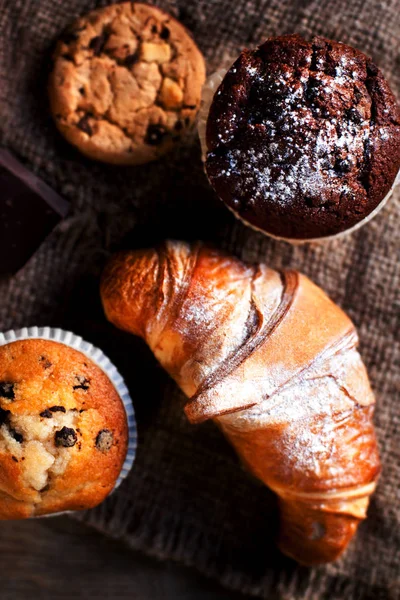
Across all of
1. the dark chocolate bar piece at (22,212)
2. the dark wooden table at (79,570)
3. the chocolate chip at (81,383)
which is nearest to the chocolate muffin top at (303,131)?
the dark chocolate bar piece at (22,212)

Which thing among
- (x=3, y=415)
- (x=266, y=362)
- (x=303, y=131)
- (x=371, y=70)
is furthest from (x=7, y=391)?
(x=371, y=70)

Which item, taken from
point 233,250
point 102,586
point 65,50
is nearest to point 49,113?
point 65,50

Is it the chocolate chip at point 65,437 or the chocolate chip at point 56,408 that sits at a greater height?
the chocolate chip at point 56,408

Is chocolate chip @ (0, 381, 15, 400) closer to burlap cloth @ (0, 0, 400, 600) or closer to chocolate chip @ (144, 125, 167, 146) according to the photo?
burlap cloth @ (0, 0, 400, 600)

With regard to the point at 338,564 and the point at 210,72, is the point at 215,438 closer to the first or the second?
the point at 338,564

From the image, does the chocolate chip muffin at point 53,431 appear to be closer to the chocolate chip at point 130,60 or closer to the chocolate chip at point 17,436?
the chocolate chip at point 17,436
